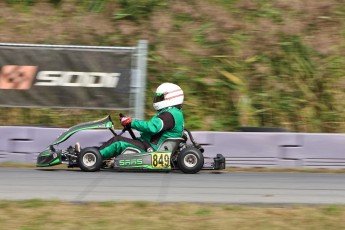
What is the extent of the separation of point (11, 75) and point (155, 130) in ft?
10.4

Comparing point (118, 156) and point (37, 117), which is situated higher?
point (37, 117)

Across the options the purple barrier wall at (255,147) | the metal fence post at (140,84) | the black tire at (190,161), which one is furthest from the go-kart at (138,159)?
the metal fence post at (140,84)

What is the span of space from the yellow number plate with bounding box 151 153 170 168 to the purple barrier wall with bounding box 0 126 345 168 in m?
1.34

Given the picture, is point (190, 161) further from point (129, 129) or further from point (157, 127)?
point (129, 129)

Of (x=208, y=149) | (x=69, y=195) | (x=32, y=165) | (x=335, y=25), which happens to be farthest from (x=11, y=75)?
(x=335, y=25)

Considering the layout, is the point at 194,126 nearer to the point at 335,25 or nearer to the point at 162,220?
the point at 335,25

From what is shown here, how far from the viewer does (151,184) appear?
350 inches

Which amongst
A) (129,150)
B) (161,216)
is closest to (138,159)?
(129,150)

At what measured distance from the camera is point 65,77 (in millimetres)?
11664

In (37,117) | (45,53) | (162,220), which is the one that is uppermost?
(45,53)

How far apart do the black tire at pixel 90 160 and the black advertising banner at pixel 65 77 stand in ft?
5.44

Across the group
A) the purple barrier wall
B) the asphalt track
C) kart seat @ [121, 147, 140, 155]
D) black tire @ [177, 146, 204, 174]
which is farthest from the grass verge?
the purple barrier wall

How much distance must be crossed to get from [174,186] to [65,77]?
3.84m

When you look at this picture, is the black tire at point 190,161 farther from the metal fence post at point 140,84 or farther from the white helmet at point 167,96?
the metal fence post at point 140,84
